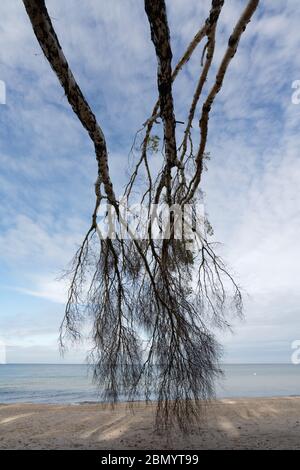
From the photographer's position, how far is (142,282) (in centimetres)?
525

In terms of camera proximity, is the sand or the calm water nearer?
the sand

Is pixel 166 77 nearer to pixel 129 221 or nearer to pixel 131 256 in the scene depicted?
pixel 129 221

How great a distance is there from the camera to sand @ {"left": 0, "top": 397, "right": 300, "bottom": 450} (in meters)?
7.03

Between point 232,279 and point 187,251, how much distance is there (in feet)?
2.23

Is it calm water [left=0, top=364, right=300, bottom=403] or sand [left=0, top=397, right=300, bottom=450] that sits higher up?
sand [left=0, top=397, right=300, bottom=450]

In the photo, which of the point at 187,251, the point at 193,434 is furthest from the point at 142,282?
the point at 193,434

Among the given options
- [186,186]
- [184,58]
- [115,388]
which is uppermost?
[184,58]

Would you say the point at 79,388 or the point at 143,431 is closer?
the point at 143,431

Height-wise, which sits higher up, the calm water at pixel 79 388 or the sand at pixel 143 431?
the sand at pixel 143 431

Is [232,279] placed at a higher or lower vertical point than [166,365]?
higher

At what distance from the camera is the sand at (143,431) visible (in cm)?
703

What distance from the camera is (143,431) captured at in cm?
823

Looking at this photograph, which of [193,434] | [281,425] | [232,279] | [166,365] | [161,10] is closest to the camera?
[161,10]

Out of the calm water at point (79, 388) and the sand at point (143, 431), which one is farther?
the calm water at point (79, 388)
